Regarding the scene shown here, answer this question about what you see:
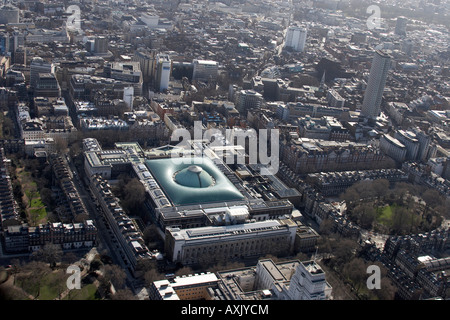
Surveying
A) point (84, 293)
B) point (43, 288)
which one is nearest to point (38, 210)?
point (43, 288)

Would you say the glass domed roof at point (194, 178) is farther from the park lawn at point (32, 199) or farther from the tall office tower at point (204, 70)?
the tall office tower at point (204, 70)

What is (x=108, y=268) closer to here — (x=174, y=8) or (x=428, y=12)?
(x=174, y=8)

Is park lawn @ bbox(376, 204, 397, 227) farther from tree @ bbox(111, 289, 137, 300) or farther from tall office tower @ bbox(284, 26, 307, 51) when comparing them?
tall office tower @ bbox(284, 26, 307, 51)

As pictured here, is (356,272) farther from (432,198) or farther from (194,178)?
(432,198)

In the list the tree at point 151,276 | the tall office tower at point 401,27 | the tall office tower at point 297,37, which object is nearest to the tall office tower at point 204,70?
the tall office tower at point 297,37

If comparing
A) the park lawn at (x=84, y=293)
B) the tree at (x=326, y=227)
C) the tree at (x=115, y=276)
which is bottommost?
the park lawn at (x=84, y=293)

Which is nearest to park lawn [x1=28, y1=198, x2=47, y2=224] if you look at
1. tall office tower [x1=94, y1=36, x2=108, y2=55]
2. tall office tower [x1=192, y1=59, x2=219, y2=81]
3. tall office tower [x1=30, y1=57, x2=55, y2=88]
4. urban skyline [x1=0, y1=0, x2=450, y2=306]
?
urban skyline [x1=0, y1=0, x2=450, y2=306]
